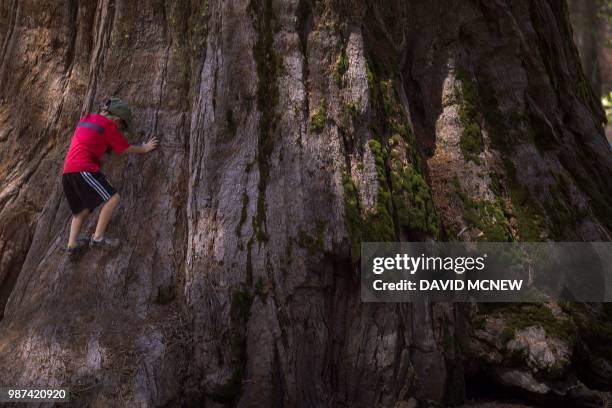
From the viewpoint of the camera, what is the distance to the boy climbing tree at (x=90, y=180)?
20.1 feet

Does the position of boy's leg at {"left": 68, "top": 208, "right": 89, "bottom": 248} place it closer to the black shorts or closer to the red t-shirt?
the black shorts

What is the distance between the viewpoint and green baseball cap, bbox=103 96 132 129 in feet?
20.6

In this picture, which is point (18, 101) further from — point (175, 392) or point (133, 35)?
point (175, 392)

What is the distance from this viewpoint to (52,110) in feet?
23.7

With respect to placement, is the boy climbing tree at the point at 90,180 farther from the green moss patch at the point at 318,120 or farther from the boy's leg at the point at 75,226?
the green moss patch at the point at 318,120

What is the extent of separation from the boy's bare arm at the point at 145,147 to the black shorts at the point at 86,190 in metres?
0.32

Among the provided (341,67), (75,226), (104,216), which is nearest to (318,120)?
(341,67)

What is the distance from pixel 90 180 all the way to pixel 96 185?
64 millimetres

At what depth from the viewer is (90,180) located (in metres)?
6.12

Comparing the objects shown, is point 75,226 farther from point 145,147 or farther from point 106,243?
point 145,147

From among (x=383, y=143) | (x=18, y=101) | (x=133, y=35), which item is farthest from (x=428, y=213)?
(x=18, y=101)

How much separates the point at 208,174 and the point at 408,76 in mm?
2334

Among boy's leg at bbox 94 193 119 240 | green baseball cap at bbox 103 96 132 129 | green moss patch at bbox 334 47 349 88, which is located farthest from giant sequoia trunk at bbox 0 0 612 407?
green baseball cap at bbox 103 96 132 129

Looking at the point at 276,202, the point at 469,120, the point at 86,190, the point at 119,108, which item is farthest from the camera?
the point at 469,120
